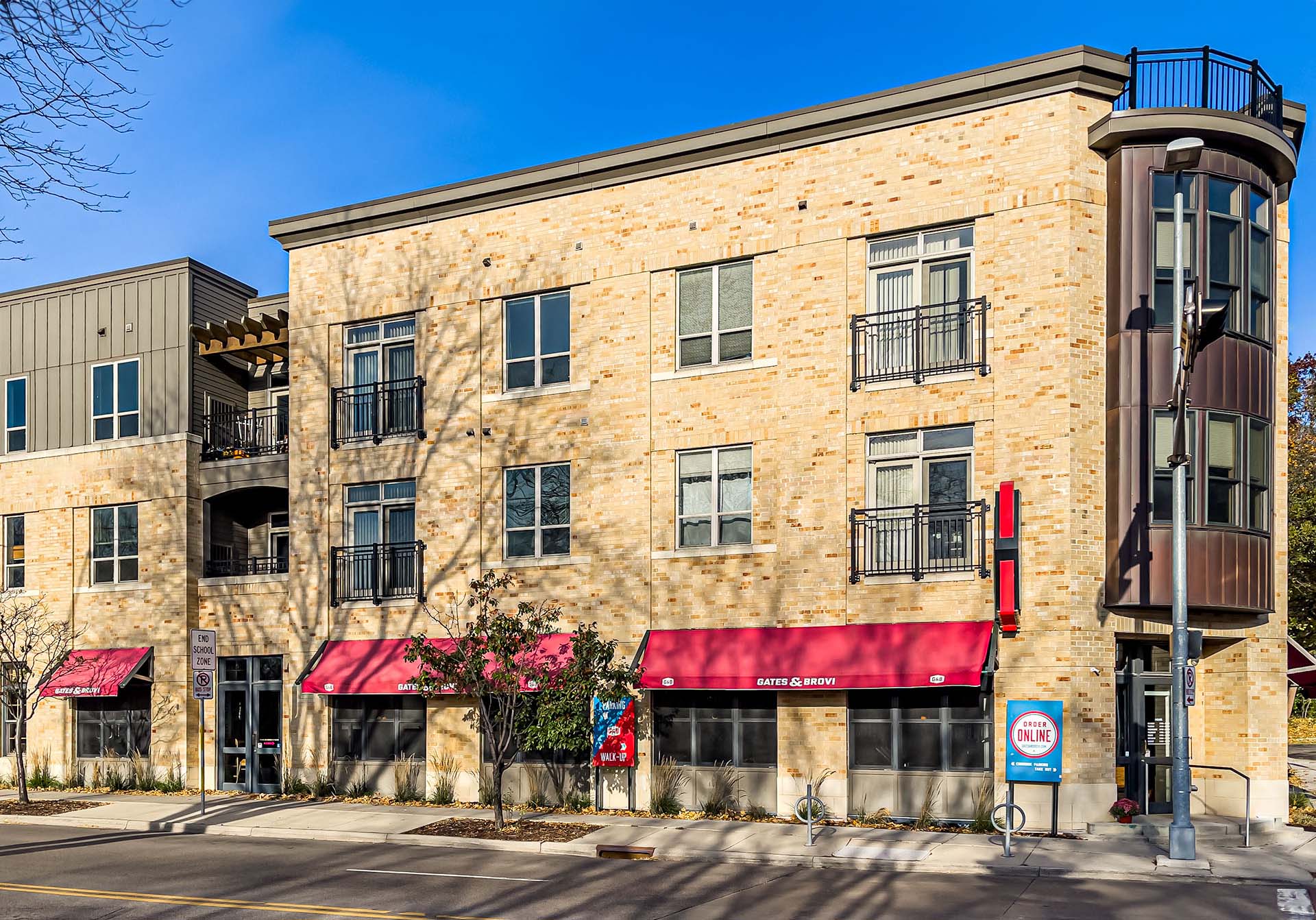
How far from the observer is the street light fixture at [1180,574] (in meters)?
17.4

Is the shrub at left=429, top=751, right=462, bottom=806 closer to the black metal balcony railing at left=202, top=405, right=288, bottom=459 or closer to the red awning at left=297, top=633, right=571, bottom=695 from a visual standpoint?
the red awning at left=297, top=633, right=571, bottom=695

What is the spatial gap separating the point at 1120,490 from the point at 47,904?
15956 millimetres

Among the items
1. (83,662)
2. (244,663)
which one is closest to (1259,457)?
(244,663)

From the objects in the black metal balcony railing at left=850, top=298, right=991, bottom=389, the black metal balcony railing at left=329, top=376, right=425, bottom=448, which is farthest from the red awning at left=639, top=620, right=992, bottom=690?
the black metal balcony railing at left=329, top=376, right=425, bottom=448

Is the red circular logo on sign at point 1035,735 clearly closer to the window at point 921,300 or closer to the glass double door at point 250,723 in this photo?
the window at point 921,300

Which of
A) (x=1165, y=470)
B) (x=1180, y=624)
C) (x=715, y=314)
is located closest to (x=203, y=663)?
(x=715, y=314)

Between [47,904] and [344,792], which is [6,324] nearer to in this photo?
[344,792]

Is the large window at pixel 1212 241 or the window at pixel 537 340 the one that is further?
the window at pixel 537 340

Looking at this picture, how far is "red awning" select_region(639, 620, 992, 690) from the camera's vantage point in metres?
20.5

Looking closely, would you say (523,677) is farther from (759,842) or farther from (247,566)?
(247,566)

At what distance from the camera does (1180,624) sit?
17.7m

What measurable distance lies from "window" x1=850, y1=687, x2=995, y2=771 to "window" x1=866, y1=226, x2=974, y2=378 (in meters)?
5.34

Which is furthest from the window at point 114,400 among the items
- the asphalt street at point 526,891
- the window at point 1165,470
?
the window at point 1165,470

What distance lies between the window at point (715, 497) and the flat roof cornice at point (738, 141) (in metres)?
5.33
